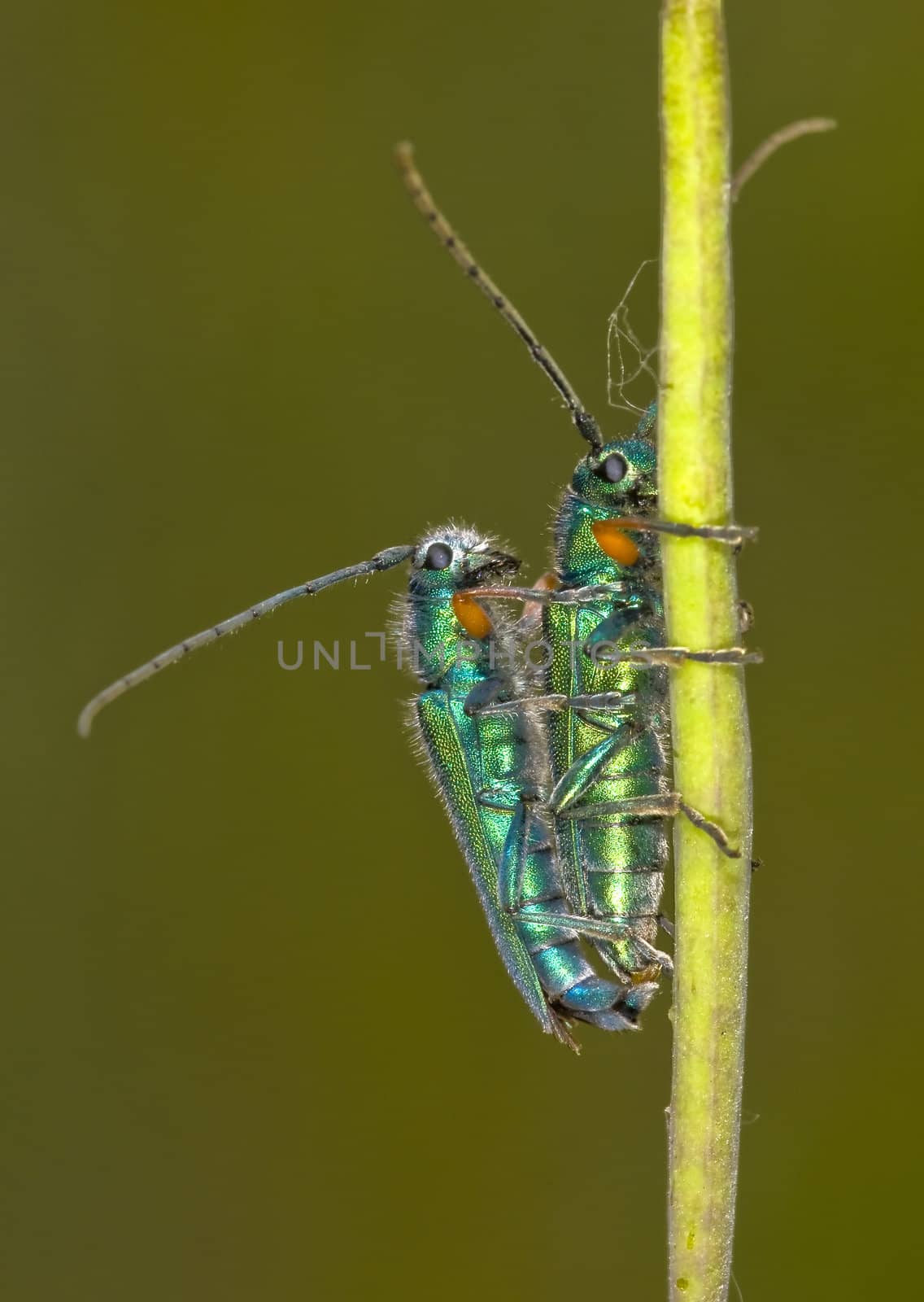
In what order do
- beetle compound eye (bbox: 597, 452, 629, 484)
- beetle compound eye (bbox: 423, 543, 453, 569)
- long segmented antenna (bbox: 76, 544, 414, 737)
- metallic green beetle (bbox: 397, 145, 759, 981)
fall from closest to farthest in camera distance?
long segmented antenna (bbox: 76, 544, 414, 737) < metallic green beetle (bbox: 397, 145, 759, 981) < beetle compound eye (bbox: 597, 452, 629, 484) < beetle compound eye (bbox: 423, 543, 453, 569)

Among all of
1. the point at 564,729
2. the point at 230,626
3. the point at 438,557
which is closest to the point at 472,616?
the point at 438,557

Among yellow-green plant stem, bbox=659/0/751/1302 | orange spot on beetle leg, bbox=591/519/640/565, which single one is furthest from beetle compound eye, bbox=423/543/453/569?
yellow-green plant stem, bbox=659/0/751/1302

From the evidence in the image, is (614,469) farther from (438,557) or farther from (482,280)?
(482,280)

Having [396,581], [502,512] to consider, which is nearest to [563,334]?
[502,512]

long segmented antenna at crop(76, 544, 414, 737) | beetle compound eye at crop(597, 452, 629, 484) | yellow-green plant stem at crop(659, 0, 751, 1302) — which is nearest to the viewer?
yellow-green plant stem at crop(659, 0, 751, 1302)

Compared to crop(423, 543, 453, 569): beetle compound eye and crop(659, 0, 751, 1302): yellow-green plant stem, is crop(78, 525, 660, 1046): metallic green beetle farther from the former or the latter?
crop(659, 0, 751, 1302): yellow-green plant stem

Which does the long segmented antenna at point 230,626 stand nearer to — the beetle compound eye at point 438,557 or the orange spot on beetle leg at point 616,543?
the beetle compound eye at point 438,557
